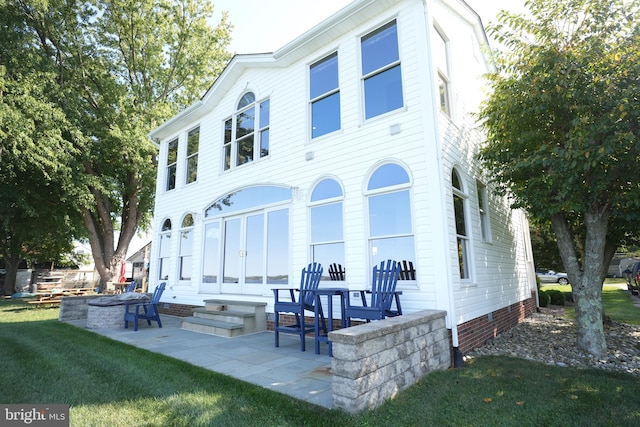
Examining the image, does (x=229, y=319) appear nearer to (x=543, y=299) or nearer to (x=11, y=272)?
(x=543, y=299)

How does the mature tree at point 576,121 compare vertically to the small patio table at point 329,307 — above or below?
above

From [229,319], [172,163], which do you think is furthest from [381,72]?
[172,163]

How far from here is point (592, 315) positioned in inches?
217

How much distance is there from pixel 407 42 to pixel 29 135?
43.4ft

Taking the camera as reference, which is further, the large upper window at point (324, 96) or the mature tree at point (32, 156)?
the mature tree at point (32, 156)

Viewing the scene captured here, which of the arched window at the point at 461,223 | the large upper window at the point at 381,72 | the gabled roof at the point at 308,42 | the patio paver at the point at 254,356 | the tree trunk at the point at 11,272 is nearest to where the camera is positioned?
the patio paver at the point at 254,356

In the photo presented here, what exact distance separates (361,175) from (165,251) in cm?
777

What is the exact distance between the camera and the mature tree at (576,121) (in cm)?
488

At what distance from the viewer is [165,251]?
11.0 m

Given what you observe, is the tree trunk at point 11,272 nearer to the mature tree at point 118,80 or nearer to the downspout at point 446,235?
the mature tree at point 118,80

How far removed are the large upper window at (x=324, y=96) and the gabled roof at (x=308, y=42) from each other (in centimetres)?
44

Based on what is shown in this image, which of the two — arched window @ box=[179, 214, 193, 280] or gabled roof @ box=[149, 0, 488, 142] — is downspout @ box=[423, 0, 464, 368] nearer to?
gabled roof @ box=[149, 0, 488, 142]

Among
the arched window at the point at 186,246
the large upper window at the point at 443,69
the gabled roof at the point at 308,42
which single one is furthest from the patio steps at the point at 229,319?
the gabled roof at the point at 308,42

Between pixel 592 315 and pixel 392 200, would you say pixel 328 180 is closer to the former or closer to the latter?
pixel 392 200
